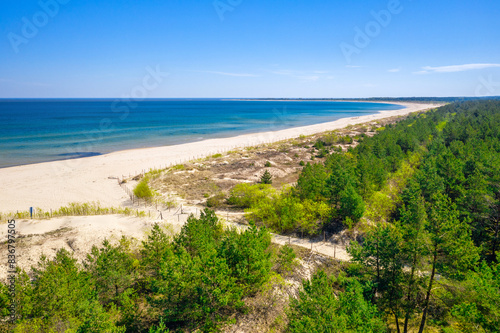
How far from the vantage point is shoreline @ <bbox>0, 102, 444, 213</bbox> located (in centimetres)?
3594

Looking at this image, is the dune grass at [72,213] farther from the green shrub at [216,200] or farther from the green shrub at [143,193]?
the green shrub at [216,200]

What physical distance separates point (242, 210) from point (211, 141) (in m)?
54.6

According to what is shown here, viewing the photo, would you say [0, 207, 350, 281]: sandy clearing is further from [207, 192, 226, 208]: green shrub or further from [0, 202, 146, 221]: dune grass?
[207, 192, 226, 208]: green shrub

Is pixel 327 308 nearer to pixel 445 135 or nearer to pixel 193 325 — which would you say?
pixel 193 325

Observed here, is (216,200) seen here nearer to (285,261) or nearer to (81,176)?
(285,261)

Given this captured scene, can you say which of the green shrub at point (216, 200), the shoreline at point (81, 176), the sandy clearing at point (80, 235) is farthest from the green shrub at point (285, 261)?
the shoreline at point (81, 176)

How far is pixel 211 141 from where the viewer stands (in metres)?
84.8

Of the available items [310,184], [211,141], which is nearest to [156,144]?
[211,141]

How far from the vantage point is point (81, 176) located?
154 ft

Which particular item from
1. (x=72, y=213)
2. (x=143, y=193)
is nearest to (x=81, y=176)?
(x=143, y=193)

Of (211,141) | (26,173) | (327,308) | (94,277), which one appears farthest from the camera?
(211,141)

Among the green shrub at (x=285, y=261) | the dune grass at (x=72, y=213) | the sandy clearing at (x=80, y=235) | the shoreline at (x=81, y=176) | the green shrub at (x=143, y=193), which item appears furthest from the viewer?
the shoreline at (x=81, y=176)

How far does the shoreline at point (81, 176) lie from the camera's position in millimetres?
35938

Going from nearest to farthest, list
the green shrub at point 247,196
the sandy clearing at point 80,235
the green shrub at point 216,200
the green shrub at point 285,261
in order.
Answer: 1. the green shrub at point 285,261
2. the sandy clearing at point 80,235
3. the green shrub at point 247,196
4. the green shrub at point 216,200
